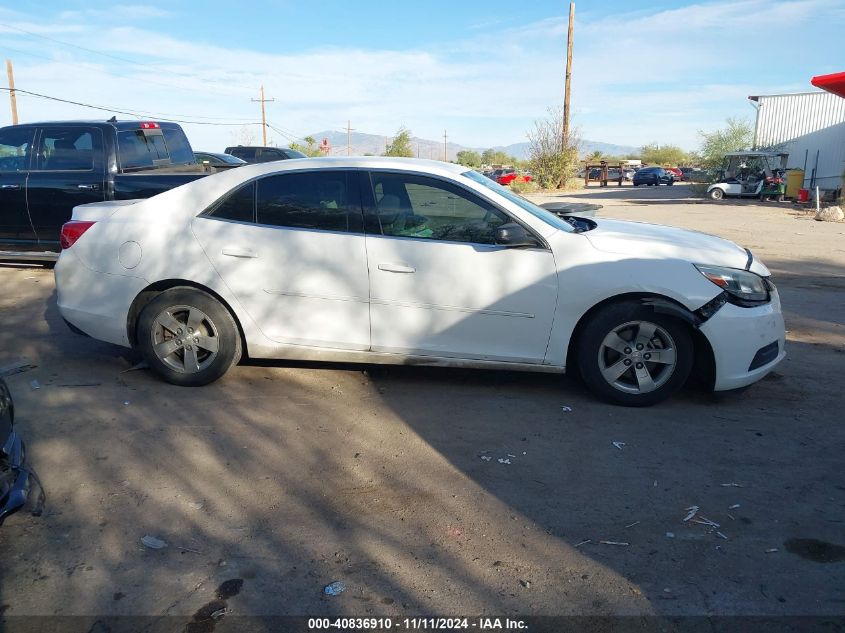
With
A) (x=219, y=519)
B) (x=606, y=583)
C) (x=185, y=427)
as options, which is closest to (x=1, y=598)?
(x=219, y=519)

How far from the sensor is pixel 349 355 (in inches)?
195

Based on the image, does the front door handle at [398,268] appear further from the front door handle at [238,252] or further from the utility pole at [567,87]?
the utility pole at [567,87]

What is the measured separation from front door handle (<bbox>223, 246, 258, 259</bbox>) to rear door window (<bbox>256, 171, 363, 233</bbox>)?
25cm

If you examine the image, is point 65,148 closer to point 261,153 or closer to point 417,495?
point 417,495

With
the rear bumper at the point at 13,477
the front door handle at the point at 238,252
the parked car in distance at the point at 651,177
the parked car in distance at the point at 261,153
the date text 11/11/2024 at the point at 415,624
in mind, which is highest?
the parked car in distance at the point at 651,177

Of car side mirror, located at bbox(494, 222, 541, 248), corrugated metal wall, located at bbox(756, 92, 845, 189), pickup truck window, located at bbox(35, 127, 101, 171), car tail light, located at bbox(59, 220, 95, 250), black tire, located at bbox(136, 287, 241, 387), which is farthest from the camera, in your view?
corrugated metal wall, located at bbox(756, 92, 845, 189)

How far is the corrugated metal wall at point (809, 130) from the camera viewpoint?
33031 millimetres

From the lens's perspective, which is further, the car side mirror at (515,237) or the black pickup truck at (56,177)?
the black pickup truck at (56,177)

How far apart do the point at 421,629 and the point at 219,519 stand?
1.24 m

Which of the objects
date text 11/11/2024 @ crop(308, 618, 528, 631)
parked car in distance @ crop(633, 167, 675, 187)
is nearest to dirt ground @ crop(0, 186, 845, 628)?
date text 11/11/2024 @ crop(308, 618, 528, 631)

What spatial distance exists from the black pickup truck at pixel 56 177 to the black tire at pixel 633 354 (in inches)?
231

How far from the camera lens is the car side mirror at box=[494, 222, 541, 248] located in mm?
4645

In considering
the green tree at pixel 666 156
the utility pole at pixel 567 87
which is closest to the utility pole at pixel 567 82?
the utility pole at pixel 567 87

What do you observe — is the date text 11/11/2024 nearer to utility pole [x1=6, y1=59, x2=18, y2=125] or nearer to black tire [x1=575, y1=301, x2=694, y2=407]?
black tire [x1=575, y1=301, x2=694, y2=407]
